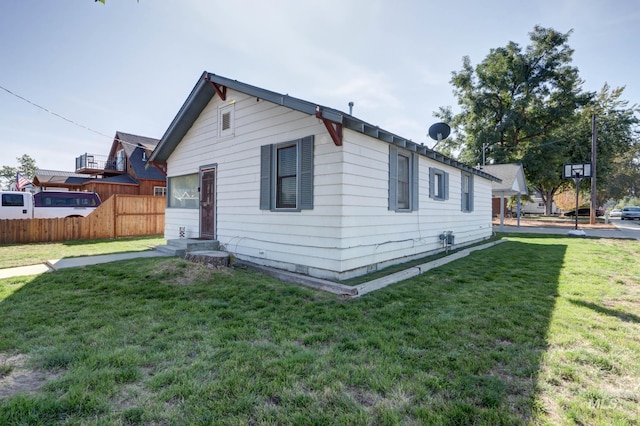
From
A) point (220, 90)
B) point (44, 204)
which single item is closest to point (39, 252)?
point (220, 90)

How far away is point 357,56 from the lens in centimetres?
948

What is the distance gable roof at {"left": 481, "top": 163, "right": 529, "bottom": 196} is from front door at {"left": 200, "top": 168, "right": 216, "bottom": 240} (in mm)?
13964

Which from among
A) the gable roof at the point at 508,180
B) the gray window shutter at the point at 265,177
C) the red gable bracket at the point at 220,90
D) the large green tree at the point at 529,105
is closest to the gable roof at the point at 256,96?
the red gable bracket at the point at 220,90

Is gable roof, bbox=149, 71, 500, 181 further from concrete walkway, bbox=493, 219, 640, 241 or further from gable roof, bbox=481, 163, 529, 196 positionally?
concrete walkway, bbox=493, 219, 640, 241

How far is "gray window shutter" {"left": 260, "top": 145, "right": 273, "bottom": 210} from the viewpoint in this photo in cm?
623

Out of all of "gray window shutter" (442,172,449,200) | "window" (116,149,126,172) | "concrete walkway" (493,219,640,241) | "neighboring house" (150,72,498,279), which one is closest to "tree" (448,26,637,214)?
"concrete walkway" (493,219,640,241)

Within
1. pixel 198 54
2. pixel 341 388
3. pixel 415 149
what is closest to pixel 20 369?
pixel 341 388

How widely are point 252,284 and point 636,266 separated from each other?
27.0 feet

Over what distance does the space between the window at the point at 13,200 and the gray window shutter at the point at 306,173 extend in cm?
1357

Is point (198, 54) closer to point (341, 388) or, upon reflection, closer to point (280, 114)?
point (280, 114)

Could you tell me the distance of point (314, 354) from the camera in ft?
8.90

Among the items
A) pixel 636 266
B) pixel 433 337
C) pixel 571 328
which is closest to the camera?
pixel 433 337

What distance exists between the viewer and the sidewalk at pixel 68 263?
19.2 feet

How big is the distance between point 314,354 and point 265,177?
13.9 ft
